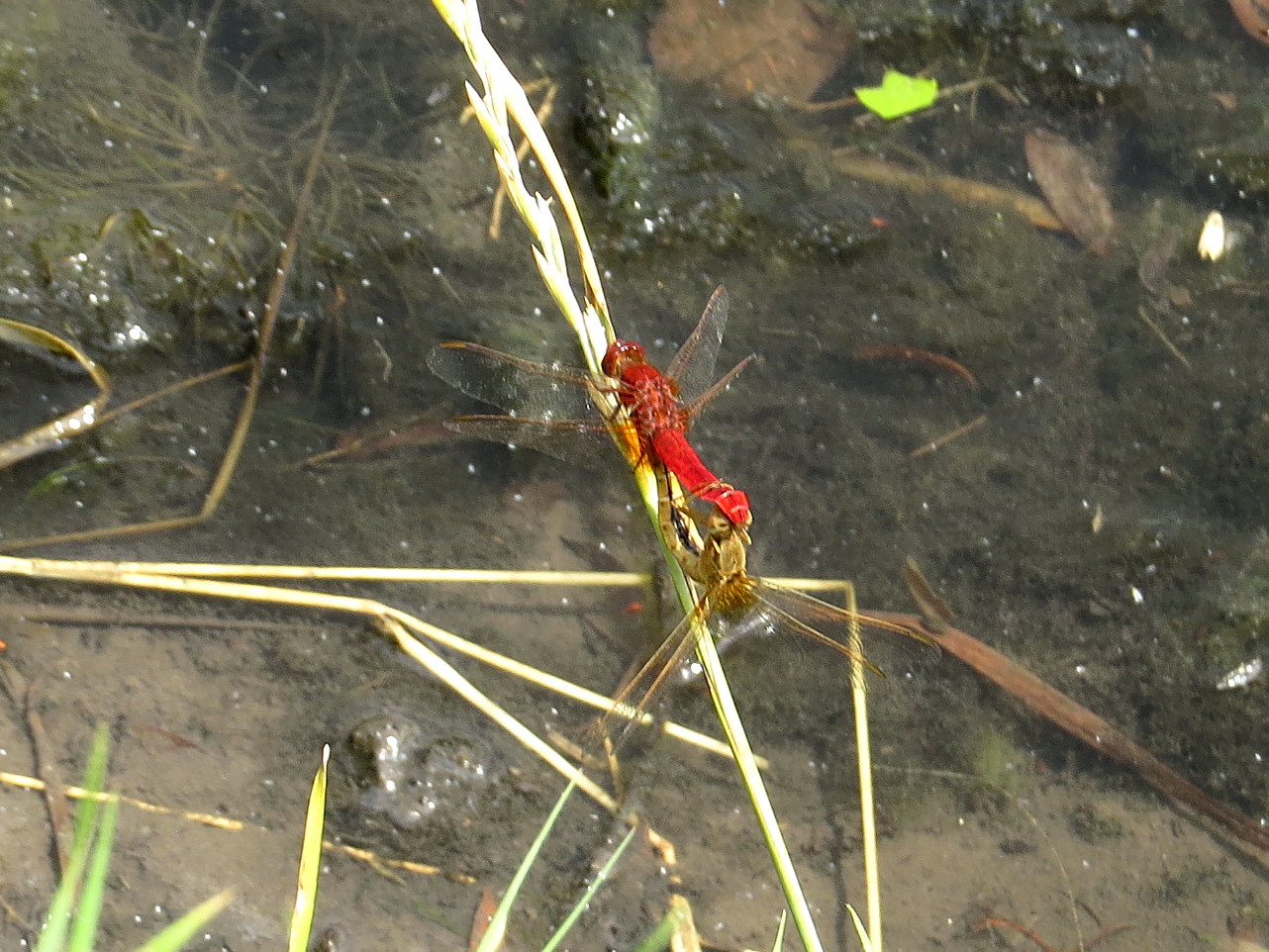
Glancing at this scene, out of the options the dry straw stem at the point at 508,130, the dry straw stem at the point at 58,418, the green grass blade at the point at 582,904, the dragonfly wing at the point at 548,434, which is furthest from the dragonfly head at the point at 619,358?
the dry straw stem at the point at 58,418

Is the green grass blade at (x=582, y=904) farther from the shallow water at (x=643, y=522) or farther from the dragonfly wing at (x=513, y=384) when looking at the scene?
the dragonfly wing at (x=513, y=384)

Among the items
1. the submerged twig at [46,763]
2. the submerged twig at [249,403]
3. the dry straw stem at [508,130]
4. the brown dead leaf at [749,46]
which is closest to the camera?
the dry straw stem at [508,130]

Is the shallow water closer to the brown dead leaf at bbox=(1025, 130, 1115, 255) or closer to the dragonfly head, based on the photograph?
the brown dead leaf at bbox=(1025, 130, 1115, 255)

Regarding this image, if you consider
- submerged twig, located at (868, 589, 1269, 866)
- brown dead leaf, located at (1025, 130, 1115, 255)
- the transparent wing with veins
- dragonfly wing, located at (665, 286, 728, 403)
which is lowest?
submerged twig, located at (868, 589, 1269, 866)

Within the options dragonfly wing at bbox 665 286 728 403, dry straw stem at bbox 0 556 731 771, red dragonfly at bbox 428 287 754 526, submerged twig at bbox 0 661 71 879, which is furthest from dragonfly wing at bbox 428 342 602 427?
submerged twig at bbox 0 661 71 879

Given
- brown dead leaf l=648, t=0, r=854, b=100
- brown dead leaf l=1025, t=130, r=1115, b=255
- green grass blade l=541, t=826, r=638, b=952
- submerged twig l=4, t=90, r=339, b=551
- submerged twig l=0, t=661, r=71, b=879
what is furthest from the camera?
brown dead leaf l=648, t=0, r=854, b=100

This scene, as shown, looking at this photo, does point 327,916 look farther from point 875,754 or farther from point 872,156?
point 872,156

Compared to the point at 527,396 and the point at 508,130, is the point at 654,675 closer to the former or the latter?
the point at 527,396

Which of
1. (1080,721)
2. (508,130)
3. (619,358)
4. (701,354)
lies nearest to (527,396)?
(619,358)
